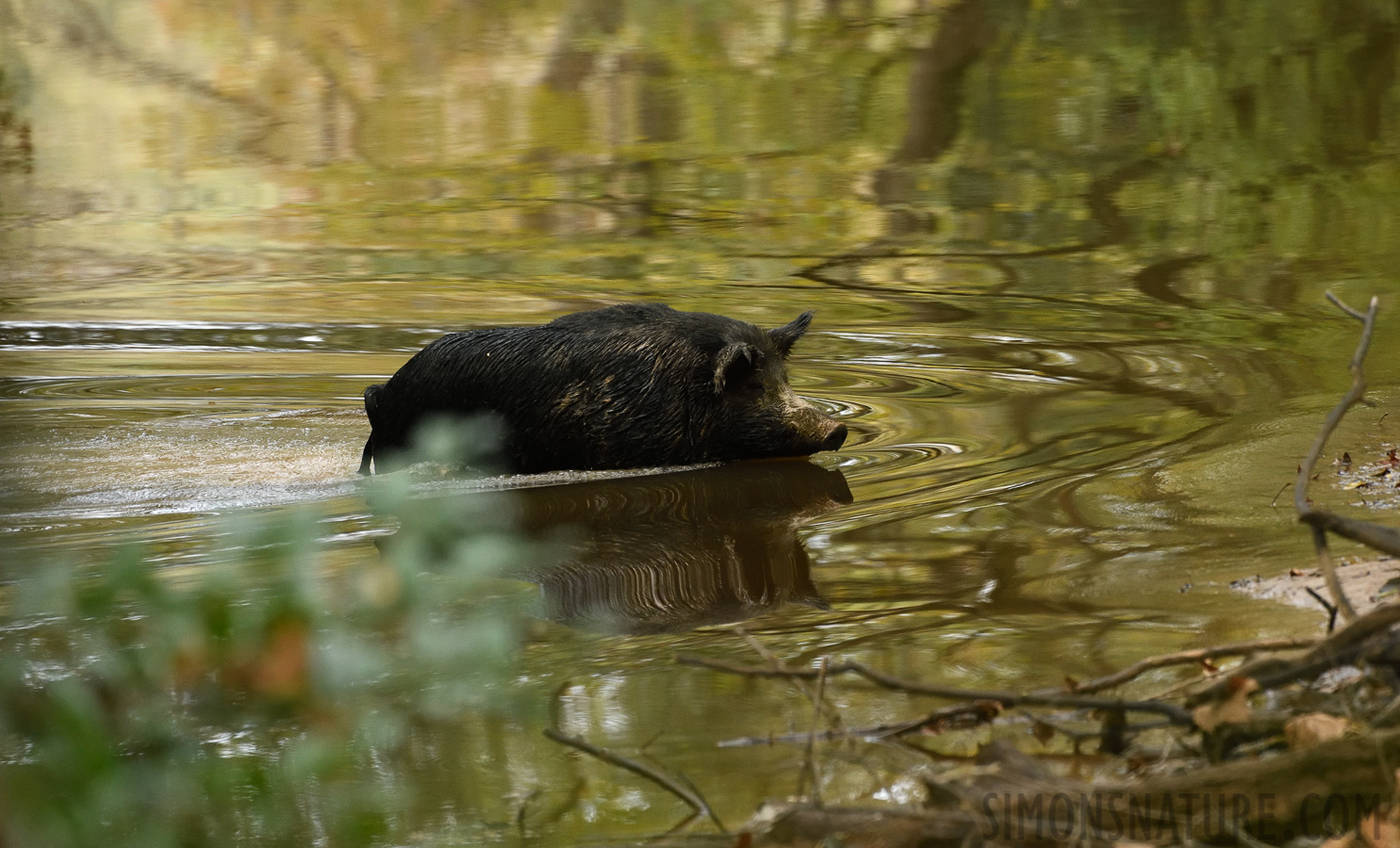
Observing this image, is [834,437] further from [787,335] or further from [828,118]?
[828,118]

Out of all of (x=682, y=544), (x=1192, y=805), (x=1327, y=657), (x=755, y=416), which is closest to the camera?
(x=1192, y=805)

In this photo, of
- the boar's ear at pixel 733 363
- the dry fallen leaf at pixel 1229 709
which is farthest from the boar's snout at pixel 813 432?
the dry fallen leaf at pixel 1229 709

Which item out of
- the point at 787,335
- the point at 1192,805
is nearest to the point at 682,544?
the point at 787,335

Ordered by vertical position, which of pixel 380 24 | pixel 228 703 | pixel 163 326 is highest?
pixel 380 24

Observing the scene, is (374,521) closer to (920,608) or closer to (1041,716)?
(920,608)

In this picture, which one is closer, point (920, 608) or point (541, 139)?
point (920, 608)

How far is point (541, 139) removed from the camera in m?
19.0

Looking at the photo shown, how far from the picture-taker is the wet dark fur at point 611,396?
27.6 ft

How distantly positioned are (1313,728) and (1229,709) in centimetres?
17

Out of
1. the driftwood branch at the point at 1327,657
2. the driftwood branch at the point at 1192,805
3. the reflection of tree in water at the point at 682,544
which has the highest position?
the driftwood branch at the point at 1327,657

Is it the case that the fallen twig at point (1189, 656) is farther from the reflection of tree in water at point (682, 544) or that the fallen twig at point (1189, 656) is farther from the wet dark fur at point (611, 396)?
the wet dark fur at point (611, 396)

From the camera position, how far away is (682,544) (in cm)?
684

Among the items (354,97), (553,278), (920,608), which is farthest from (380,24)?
(920,608)

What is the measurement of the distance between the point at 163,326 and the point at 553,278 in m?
3.28
